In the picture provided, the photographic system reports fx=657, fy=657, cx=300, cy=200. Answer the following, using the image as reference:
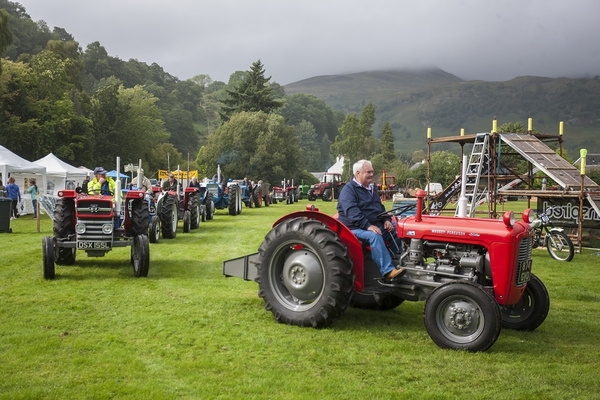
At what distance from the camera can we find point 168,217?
15.3m

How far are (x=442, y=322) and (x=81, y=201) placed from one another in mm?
5902

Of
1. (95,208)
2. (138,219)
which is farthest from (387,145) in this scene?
(95,208)

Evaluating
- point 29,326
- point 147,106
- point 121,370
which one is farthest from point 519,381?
point 147,106

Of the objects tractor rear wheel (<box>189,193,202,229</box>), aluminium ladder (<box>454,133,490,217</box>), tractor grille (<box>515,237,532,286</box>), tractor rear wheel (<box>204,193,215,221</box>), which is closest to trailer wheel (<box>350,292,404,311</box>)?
tractor grille (<box>515,237,532,286</box>)

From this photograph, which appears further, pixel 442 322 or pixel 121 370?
pixel 442 322

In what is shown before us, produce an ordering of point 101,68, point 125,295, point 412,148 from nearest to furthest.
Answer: point 125,295 < point 101,68 < point 412,148

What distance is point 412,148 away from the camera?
196 meters

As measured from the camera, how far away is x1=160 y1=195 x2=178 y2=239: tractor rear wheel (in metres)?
15.3

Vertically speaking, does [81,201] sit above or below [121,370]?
above

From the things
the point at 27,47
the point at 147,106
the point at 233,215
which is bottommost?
the point at 233,215

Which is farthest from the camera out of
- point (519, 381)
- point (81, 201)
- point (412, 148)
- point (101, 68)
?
point (412, 148)

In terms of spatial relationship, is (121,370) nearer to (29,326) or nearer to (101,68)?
(29,326)

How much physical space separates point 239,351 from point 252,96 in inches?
2481

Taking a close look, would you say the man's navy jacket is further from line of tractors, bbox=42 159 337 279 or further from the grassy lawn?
line of tractors, bbox=42 159 337 279
